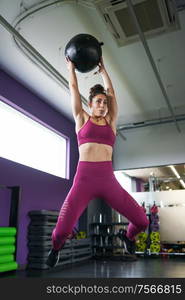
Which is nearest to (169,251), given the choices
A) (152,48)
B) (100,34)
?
(152,48)

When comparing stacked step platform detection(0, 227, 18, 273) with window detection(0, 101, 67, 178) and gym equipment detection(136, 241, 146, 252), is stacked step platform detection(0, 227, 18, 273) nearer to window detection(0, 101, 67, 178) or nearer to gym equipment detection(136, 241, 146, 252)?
window detection(0, 101, 67, 178)

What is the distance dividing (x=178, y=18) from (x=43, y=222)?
390cm

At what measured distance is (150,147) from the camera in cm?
771

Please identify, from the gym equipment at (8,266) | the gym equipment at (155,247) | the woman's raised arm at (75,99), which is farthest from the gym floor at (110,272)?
the woman's raised arm at (75,99)

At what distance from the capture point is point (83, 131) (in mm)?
2102

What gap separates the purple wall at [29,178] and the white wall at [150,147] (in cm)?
187

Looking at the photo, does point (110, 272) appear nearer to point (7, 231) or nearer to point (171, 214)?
point (7, 231)

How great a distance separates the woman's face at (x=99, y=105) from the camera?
6.96ft

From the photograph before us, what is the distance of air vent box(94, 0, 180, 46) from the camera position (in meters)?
3.60

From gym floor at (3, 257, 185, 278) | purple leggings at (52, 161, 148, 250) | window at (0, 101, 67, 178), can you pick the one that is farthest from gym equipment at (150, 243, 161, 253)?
purple leggings at (52, 161, 148, 250)

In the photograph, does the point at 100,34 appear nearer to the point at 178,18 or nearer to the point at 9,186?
the point at 178,18

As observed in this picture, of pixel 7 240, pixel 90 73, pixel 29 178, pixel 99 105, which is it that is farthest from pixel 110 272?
pixel 90 73

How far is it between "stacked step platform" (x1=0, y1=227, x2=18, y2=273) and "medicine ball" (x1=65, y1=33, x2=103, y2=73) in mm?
2886

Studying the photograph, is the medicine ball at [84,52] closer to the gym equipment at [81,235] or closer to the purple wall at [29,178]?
the purple wall at [29,178]
